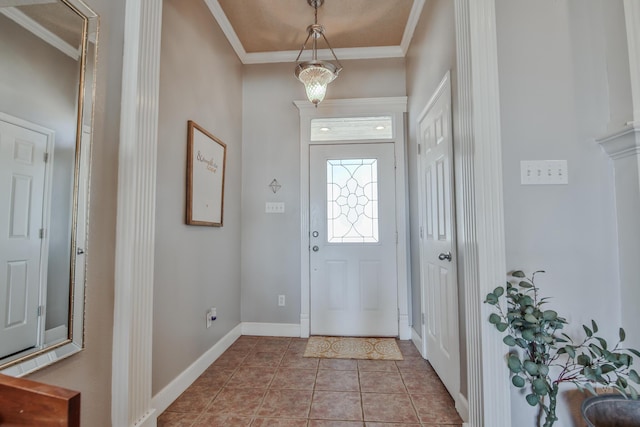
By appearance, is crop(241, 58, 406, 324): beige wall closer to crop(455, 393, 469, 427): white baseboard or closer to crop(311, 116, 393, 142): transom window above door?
crop(311, 116, 393, 142): transom window above door

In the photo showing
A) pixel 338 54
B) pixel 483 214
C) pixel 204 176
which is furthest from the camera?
pixel 338 54

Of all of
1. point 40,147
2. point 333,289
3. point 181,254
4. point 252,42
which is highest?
point 252,42

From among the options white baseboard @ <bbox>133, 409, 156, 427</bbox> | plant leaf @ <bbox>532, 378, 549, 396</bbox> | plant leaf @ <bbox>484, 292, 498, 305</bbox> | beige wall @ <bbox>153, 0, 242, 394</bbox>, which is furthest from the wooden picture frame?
plant leaf @ <bbox>532, 378, 549, 396</bbox>

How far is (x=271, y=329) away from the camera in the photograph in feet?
9.89

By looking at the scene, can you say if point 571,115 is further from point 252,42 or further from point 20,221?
point 252,42

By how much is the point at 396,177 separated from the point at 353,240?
0.78 m

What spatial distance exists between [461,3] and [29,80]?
72.1 inches

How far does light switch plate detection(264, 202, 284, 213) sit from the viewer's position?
3.08m

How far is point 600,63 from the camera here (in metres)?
→ 1.38

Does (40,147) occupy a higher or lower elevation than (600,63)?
lower

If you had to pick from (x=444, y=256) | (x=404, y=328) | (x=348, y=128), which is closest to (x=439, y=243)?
(x=444, y=256)

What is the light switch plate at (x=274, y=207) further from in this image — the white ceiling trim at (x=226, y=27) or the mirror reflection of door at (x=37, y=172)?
the mirror reflection of door at (x=37, y=172)

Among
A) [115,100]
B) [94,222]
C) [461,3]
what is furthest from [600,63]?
[94,222]

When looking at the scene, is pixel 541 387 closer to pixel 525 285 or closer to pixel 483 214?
pixel 525 285
